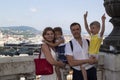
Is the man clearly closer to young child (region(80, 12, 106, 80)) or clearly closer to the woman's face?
young child (region(80, 12, 106, 80))

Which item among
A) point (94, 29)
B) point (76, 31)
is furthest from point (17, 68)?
point (94, 29)

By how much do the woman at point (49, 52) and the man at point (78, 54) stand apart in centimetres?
20

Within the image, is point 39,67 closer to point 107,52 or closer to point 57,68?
point 57,68

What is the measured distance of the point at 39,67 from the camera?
5410 millimetres

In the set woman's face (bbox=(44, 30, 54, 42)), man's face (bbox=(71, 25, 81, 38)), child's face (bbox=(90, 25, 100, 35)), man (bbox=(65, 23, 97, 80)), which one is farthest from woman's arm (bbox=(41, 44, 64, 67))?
child's face (bbox=(90, 25, 100, 35))

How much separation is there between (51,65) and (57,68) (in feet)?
0.56

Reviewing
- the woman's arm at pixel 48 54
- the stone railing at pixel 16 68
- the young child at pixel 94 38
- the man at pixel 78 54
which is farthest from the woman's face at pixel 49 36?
the stone railing at pixel 16 68

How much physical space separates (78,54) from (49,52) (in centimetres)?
52

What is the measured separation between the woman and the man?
0.67ft

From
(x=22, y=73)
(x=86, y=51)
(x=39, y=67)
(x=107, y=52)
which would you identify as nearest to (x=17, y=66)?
(x=22, y=73)

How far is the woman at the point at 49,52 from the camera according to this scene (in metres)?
5.27

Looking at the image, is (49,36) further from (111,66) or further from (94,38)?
(111,66)

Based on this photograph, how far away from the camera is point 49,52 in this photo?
5.29 m

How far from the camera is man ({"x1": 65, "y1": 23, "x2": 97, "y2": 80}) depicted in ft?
18.1
